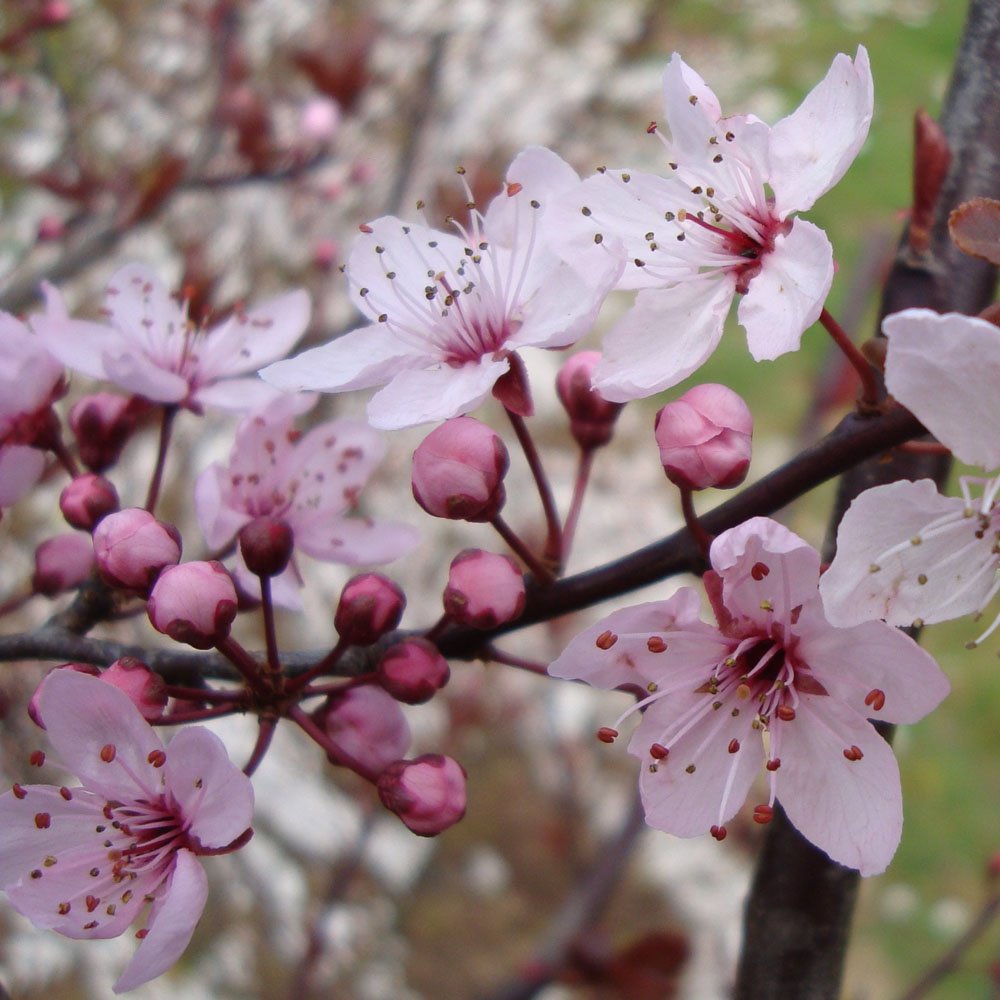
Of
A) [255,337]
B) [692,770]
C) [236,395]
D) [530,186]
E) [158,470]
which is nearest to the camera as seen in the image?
[692,770]

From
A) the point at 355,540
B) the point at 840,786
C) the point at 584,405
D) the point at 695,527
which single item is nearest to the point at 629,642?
the point at 695,527

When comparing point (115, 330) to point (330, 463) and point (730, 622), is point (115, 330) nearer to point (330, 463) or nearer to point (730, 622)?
point (330, 463)

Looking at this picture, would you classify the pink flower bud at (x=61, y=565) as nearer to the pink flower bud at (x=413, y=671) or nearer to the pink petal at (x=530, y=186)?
the pink flower bud at (x=413, y=671)

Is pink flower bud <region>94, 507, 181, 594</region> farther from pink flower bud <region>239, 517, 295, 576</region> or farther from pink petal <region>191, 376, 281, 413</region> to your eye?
pink petal <region>191, 376, 281, 413</region>

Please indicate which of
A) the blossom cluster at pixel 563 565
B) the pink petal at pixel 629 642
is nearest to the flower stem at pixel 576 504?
the blossom cluster at pixel 563 565

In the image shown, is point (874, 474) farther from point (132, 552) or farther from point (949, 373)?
point (132, 552)

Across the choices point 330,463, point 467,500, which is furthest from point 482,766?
point 467,500
